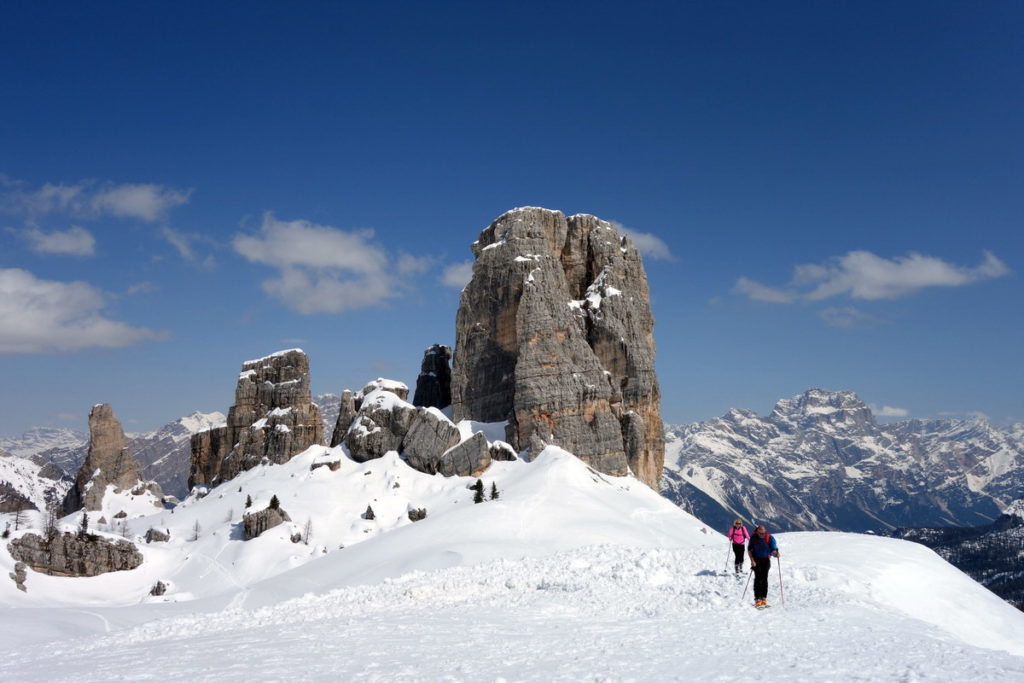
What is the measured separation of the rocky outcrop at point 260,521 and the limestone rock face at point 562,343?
78.9 feet

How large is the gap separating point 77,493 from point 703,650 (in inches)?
3642

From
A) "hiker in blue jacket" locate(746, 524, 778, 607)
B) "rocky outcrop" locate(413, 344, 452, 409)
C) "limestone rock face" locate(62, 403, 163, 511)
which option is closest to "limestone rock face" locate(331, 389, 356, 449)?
"rocky outcrop" locate(413, 344, 452, 409)

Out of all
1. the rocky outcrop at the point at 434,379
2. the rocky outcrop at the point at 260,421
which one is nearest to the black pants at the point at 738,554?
the rocky outcrop at the point at 260,421

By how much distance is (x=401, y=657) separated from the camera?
47.6ft

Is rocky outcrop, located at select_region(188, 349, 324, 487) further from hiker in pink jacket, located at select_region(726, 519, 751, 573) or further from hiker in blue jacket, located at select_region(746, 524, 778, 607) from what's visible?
hiker in blue jacket, located at select_region(746, 524, 778, 607)

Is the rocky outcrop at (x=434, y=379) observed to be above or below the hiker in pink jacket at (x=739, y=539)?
above

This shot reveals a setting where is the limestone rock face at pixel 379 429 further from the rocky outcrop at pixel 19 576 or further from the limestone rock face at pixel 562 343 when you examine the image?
the rocky outcrop at pixel 19 576

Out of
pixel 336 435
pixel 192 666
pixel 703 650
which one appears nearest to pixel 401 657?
pixel 192 666

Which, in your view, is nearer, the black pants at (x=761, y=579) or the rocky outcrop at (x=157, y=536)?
the black pants at (x=761, y=579)

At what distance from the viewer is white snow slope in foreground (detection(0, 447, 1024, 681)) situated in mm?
12852

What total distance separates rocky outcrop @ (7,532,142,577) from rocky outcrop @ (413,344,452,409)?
4266 centimetres

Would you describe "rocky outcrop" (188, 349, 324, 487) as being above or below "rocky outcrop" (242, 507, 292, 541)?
above

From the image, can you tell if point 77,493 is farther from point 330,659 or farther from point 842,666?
point 842,666

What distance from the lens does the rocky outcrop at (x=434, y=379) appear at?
91438 millimetres
